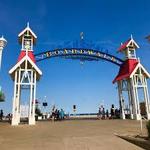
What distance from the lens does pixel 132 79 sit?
88.8 ft

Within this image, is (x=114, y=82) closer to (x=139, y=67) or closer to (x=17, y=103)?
(x=139, y=67)

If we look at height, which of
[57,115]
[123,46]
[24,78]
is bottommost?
[57,115]

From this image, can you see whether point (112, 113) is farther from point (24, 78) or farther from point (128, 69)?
point (24, 78)

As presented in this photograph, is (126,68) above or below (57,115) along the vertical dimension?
above

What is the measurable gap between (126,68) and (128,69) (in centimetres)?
74

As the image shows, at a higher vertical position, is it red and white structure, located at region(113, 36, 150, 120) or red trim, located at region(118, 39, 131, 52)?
red trim, located at region(118, 39, 131, 52)

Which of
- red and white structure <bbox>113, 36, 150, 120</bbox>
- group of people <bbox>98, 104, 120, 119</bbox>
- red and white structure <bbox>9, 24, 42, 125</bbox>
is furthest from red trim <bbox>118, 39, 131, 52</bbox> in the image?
red and white structure <bbox>9, 24, 42, 125</bbox>

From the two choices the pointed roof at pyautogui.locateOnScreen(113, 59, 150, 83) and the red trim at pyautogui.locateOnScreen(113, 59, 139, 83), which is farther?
the red trim at pyautogui.locateOnScreen(113, 59, 139, 83)

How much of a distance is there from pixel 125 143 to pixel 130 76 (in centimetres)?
1721

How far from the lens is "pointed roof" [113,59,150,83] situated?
27.2 metres

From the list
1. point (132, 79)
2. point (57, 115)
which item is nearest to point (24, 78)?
point (57, 115)

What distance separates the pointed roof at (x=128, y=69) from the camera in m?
27.2

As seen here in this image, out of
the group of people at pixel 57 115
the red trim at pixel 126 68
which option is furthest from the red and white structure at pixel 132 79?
the group of people at pixel 57 115

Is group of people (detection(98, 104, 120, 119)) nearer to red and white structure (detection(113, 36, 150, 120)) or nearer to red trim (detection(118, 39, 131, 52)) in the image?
red and white structure (detection(113, 36, 150, 120))
